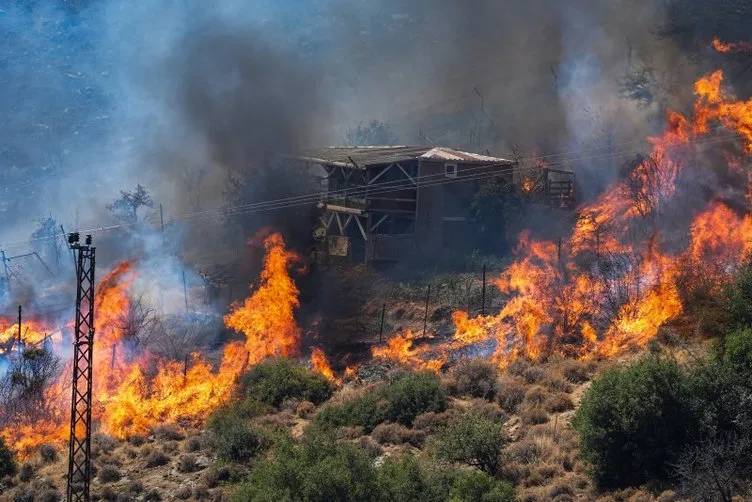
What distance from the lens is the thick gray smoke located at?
60000 mm

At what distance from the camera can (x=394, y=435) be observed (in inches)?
1081

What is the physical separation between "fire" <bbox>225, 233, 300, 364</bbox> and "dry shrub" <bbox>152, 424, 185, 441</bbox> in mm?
7055

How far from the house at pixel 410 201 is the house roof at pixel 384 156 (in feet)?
0.29

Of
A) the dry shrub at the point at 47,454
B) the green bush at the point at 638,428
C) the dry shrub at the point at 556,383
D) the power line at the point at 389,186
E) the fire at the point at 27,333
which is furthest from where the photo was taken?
the power line at the point at 389,186

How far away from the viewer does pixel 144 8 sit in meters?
114

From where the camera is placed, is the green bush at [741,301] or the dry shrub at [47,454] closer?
the green bush at [741,301]

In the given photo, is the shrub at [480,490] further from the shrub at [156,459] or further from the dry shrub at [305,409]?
the shrub at [156,459]

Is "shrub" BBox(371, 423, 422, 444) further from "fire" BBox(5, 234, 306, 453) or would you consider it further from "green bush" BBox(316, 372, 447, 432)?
"fire" BBox(5, 234, 306, 453)

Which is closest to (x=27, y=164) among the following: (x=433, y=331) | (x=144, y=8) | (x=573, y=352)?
(x=144, y=8)

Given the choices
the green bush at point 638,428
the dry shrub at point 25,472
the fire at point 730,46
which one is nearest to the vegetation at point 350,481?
the green bush at point 638,428

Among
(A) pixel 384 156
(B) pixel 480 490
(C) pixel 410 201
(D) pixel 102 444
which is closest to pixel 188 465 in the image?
(D) pixel 102 444

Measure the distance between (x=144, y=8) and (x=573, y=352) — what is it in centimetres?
9724

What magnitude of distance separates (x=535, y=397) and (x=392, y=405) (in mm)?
4665

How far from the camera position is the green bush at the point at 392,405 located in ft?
93.9
